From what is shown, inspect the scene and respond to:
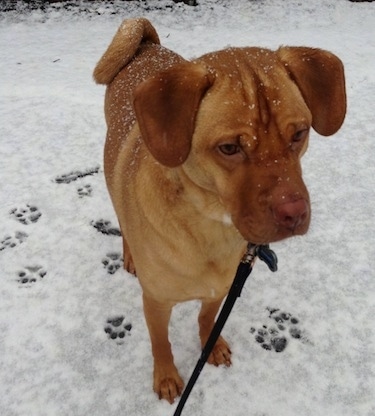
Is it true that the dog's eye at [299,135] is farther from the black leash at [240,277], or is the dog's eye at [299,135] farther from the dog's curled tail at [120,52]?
the dog's curled tail at [120,52]

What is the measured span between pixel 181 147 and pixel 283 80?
43 centimetres

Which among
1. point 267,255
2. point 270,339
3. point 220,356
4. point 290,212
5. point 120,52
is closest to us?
point 290,212

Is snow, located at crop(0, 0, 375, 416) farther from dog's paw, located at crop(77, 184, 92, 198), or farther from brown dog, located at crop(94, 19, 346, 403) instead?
brown dog, located at crop(94, 19, 346, 403)

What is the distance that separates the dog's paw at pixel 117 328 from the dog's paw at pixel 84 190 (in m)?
1.09

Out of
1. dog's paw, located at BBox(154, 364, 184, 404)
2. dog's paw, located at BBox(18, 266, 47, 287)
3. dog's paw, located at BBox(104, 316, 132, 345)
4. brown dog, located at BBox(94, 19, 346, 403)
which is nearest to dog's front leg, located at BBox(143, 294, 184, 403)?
dog's paw, located at BBox(154, 364, 184, 404)

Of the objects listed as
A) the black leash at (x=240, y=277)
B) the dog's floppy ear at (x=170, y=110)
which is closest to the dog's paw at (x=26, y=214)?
the black leash at (x=240, y=277)

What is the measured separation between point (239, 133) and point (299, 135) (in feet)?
0.78

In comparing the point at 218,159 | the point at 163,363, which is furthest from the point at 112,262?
the point at 218,159

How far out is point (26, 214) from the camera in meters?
3.53

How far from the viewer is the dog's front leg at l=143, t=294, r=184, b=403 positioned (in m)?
2.49

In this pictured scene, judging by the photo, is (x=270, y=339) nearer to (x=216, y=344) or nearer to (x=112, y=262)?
(x=216, y=344)

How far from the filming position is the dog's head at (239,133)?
5.20 ft

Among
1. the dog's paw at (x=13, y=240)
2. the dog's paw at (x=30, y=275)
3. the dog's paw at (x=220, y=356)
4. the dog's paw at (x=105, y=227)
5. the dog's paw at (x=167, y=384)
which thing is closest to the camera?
the dog's paw at (x=167, y=384)

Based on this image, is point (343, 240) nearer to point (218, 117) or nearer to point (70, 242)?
point (70, 242)
